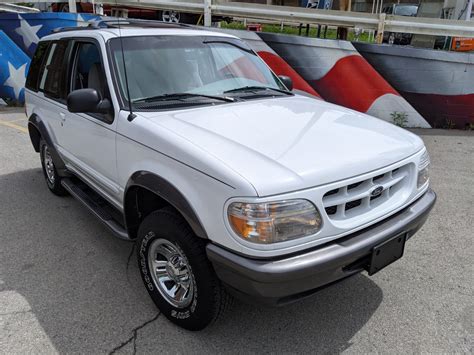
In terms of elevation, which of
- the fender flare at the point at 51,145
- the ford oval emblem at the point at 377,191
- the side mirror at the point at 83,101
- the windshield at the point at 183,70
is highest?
the windshield at the point at 183,70

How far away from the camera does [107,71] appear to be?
317 cm

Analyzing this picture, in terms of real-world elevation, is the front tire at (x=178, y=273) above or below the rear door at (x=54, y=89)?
below

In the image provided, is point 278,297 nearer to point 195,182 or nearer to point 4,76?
point 195,182

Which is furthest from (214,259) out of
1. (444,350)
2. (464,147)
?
(464,147)

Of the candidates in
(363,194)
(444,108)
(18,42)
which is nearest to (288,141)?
(363,194)

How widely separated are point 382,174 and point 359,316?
105cm

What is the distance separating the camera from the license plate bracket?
94.0 inches

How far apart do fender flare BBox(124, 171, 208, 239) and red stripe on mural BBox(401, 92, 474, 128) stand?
6.49 meters

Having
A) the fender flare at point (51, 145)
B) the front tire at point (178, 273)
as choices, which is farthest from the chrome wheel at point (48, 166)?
the front tire at point (178, 273)

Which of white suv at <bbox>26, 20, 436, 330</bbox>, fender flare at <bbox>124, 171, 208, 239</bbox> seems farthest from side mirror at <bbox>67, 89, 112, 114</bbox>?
fender flare at <bbox>124, 171, 208, 239</bbox>

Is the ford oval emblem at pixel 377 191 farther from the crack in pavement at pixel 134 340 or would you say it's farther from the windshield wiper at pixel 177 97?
the crack in pavement at pixel 134 340

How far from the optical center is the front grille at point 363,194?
227 cm

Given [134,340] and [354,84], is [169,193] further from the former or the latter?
[354,84]

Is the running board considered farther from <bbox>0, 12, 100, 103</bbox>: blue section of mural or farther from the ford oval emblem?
<bbox>0, 12, 100, 103</bbox>: blue section of mural
